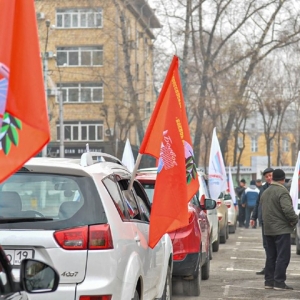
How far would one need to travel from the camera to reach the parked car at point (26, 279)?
4.52m

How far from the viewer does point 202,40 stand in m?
42.2

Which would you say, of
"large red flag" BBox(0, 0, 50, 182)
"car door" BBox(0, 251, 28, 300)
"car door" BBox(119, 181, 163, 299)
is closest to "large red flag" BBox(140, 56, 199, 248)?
"car door" BBox(119, 181, 163, 299)

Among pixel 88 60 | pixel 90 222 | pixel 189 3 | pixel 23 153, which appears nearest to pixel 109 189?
pixel 90 222

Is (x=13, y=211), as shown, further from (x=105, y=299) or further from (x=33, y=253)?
(x=105, y=299)

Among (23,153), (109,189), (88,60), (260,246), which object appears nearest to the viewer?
(23,153)

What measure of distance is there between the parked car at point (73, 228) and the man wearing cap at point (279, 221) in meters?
5.75

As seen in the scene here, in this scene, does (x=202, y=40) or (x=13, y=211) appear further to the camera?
(x=202, y=40)

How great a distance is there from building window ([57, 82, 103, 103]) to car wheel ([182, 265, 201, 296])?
52.1 metres

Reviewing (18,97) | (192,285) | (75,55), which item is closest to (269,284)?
(192,285)

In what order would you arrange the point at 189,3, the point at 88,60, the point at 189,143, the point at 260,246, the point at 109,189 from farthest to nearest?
the point at 88,60, the point at 189,3, the point at 260,246, the point at 189,143, the point at 109,189

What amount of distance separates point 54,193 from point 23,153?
1673mm

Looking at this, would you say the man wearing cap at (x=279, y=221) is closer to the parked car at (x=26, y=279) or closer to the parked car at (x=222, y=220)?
the parked car at (x=26, y=279)

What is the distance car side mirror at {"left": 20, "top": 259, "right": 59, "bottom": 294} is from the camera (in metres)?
4.64

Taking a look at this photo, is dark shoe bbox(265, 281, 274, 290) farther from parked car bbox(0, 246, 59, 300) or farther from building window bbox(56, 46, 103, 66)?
building window bbox(56, 46, 103, 66)
